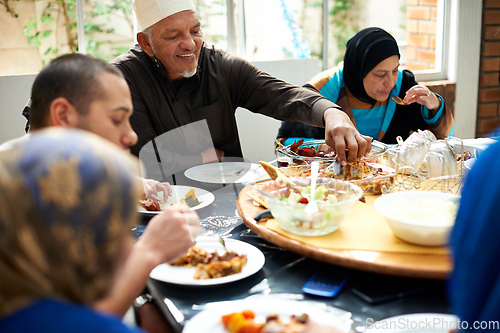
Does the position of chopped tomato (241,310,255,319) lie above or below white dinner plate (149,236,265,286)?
above

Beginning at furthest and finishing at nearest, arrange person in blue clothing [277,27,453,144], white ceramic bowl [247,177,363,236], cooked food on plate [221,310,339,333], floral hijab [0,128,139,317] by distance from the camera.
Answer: person in blue clothing [277,27,453,144] < white ceramic bowl [247,177,363,236] < cooked food on plate [221,310,339,333] < floral hijab [0,128,139,317]

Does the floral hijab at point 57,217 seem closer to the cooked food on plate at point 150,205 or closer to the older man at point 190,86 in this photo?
the cooked food on plate at point 150,205

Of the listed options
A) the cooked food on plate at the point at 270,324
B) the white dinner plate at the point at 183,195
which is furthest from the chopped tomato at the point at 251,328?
the white dinner plate at the point at 183,195

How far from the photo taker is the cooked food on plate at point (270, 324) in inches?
33.4

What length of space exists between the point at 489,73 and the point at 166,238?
4.01 meters

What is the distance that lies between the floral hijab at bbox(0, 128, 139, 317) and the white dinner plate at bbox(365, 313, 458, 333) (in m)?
0.54

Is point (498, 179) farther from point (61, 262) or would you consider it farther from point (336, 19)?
point (336, 19)

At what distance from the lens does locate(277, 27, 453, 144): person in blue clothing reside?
103 inches

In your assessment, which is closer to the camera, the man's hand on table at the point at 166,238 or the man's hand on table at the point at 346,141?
the man's hand on table at the point at 166,238

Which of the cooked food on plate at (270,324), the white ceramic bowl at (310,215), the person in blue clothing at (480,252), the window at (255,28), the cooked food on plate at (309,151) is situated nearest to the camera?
the person in blue clothing at (480,252)

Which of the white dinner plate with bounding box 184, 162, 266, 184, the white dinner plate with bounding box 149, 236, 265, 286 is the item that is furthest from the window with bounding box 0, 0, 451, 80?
the white dinner plate with bounding box 149, 236, 265, 286

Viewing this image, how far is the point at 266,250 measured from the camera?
4.18 ft

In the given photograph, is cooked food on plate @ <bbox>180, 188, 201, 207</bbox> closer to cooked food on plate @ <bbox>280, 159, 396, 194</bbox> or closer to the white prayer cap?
cooked food on plate @ <bbox>280, 159, 396, 194</bbox>

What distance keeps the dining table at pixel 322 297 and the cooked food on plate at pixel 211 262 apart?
0.09 feet
